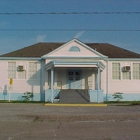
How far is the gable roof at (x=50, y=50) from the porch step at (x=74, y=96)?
535 centimetres

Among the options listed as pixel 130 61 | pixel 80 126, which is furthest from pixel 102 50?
pixel 80 126

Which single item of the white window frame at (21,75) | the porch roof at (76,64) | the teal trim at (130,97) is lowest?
the teal trim at (130,97)

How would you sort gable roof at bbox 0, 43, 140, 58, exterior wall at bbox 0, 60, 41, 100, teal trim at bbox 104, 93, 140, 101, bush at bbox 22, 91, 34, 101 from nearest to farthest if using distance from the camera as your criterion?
1. bush at bbox 22, 91, 34, 101
2. exterior wall at bbox 0, 60, 41, 100
3. teal trim at bbox 104, 93, 140, 101
4. gable roof at bbox 0, 43, 140, 58

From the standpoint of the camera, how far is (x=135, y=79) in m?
32.6

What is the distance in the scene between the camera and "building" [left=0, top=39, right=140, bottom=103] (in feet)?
102

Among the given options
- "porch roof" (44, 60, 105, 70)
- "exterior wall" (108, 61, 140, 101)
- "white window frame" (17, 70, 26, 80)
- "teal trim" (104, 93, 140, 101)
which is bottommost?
"teal trim" (104, 93, 140, 101)

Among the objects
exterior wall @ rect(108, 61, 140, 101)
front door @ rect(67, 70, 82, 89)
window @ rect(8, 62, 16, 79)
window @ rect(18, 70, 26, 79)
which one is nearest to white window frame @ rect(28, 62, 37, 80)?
window @ rect(18, 70, 26, 79)

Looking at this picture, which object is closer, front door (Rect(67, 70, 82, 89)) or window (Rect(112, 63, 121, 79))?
front door (Rect(67, 70, 82, 89))

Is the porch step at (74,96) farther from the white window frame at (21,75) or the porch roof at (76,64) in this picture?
the white window frame at (21,75)

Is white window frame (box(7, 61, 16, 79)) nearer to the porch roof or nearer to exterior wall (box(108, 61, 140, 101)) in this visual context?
the porch roof

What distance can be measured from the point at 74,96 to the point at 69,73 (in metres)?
3.74

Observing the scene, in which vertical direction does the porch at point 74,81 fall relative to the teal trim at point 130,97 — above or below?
above

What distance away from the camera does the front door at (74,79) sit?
31406 millimetres

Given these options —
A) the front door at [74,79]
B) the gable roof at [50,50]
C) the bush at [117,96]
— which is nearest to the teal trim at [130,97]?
the bush at [117,96]
